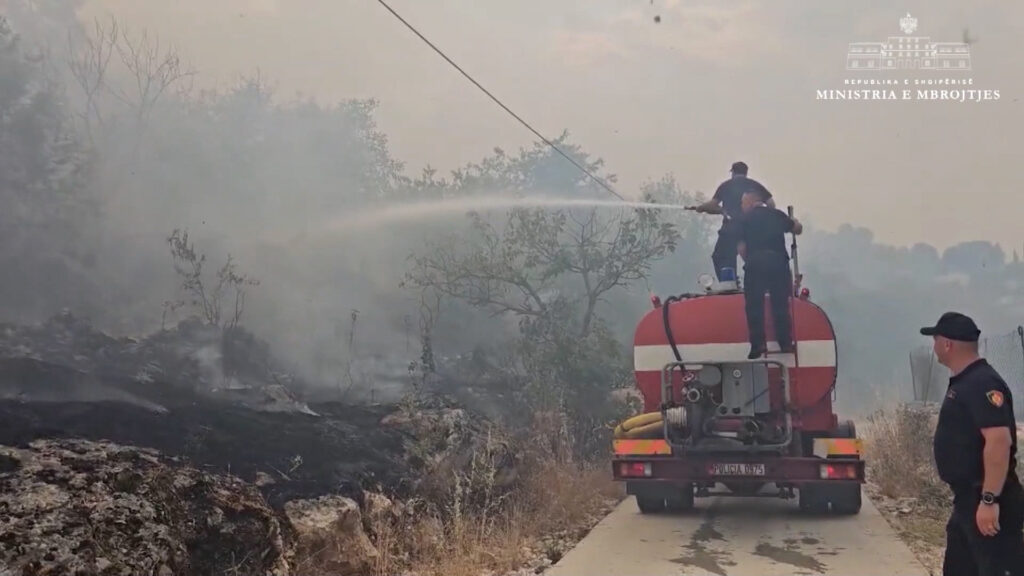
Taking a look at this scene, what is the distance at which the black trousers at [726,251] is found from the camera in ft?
25.8

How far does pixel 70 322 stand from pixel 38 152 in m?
2.70

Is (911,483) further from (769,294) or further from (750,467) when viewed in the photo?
(769,294)

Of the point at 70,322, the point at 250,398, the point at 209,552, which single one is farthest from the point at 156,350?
the point at 209,552

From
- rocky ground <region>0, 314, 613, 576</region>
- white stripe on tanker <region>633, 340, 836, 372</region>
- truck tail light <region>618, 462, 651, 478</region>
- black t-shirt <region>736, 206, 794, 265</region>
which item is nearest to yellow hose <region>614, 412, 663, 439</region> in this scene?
truck tail light <region>618, 462, 651, 478</region>

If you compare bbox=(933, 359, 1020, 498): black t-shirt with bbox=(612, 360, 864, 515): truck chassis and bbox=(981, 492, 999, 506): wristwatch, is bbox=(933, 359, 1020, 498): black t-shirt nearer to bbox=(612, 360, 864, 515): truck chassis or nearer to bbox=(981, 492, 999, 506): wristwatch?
bbox=(981, 492, 999, 506): wristwatch

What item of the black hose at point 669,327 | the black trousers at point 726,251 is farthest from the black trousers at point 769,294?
the black trousers at point 726,251

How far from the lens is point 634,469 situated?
7102mm

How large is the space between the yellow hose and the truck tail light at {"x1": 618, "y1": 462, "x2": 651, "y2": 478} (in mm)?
263

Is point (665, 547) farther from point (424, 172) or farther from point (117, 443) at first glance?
point (424, 172)

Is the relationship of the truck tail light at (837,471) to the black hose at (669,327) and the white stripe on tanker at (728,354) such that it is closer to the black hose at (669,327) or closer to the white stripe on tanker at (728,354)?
the white stripe on tanker at (728,354)

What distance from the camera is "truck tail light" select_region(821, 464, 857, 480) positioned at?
6.64 m

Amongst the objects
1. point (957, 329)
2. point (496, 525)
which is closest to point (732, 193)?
point (496, 525)

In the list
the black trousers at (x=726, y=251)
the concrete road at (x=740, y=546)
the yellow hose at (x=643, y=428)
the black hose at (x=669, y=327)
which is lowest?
the concrete road at (x=740, y=546)

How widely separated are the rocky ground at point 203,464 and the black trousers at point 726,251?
285 cm
